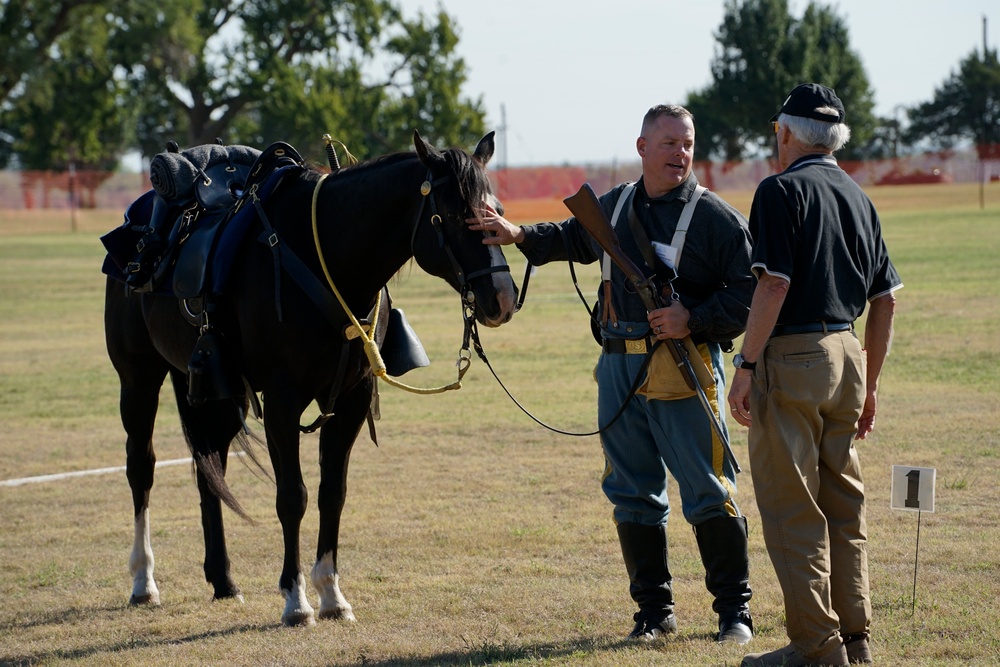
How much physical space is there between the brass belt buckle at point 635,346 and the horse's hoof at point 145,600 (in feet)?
9.50

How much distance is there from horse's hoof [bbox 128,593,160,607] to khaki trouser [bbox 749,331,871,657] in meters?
3.33

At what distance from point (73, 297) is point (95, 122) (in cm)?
4686

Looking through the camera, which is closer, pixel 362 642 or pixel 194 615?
pixel 362 642

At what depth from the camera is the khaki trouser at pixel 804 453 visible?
426 cm

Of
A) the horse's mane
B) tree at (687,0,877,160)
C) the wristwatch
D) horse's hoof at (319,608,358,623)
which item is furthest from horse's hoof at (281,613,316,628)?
tree at (687,0,877,160)

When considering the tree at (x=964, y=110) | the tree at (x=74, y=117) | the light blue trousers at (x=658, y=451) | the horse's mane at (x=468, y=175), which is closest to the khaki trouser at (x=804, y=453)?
the light blue trousers at (x=658, y=451)

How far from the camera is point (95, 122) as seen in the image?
67000 mm

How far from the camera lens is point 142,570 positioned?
6.27 m

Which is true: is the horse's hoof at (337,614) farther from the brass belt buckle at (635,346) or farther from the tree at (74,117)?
the tree at (74,117)

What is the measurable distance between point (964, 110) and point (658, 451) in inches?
2911

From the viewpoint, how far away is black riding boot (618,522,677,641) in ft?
16.5

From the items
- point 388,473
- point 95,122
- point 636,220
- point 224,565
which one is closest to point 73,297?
point 388,473

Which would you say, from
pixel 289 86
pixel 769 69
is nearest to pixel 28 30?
pixel 289 86

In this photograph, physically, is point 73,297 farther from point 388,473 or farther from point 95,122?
point 95,122
